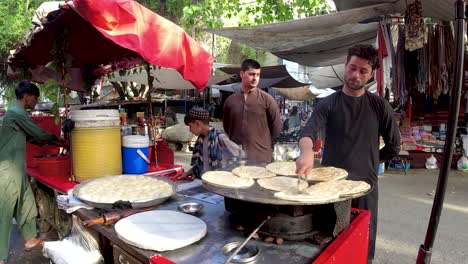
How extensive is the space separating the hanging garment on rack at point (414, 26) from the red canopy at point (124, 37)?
286cm

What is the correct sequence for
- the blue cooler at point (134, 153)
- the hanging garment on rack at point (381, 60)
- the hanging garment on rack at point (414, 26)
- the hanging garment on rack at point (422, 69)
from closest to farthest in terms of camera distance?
the blue cooler at point (134, 153)
the hanging garment on rack at point (414, 26)
the hanging garment on rack at point (381, 60)
the hanging garment on rack at point (422, 69)

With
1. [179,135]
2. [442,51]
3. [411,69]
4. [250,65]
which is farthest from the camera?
[179,135]

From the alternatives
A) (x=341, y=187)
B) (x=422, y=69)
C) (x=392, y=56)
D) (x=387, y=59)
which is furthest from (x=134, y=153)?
(x=422, y=69)

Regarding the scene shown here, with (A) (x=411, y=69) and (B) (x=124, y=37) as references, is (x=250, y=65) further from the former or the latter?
(A) (x=411, y=69)

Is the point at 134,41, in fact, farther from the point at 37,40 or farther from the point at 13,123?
the point at 13,123

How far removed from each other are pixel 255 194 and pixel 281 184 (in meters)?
0.28

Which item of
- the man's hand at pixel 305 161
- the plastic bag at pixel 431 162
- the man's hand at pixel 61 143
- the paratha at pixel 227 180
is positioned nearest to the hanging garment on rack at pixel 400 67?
the man's hand at pixel 305 161

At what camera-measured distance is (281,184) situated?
1.79 metres

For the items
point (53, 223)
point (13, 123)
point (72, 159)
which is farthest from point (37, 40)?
point (53, 223)

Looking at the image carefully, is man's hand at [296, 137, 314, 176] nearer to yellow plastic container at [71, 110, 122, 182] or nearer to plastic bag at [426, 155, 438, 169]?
yellow plastic container at [71, 110, 122, 182]

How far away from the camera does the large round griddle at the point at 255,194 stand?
1.35m

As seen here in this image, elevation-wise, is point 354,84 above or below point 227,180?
above

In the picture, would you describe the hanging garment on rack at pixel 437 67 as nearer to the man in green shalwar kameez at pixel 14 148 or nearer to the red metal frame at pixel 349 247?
the red metal frame at pixel 349 247

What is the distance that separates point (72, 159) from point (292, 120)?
420 inches
